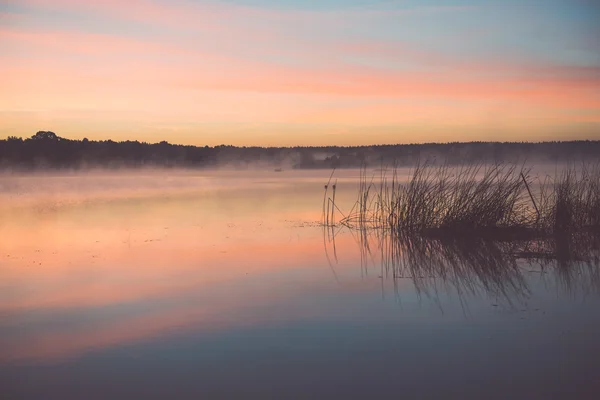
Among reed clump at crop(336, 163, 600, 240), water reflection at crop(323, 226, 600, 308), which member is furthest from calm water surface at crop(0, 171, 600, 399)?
reed clump at crop(336, 163, 600, 240)

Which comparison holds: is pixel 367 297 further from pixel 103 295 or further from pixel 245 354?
pixel 103 295

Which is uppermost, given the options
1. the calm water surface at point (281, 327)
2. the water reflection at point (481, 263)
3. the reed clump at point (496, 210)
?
the reed clump at point (496, 210)

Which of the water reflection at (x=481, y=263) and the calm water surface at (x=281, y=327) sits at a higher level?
the water reflection at (x=481, y=263)

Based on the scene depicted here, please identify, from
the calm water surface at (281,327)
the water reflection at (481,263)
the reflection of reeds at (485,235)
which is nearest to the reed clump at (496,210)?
the reflection of reeds at (485,235)

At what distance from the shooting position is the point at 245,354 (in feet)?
12.7

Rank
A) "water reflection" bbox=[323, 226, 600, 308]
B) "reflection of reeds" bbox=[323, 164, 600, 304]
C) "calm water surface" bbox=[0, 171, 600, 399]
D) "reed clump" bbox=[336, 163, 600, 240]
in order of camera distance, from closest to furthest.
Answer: "calm water surface" bbox=[0, 171, 600, 399], "water reflection" bbox=[323, 226, 600, 308], "reflection of reeds" bbox=[323, 164, 600, 304], "reed clump" bbox=[336, 163, 600, 240]

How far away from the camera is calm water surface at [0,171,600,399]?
3.36m

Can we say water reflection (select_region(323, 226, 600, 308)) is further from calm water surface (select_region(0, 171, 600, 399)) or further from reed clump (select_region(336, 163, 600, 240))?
reed clump (select_region(336, 163, 600, 240))

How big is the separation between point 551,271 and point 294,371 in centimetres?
380

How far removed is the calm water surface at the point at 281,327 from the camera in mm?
3359


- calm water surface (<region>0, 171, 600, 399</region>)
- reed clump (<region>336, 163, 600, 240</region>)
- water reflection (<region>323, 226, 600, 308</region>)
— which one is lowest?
calm water surface (<region>0, 171, 600, 399</region>)

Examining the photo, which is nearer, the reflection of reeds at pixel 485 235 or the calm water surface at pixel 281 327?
the calm water surface at pixel 281 327

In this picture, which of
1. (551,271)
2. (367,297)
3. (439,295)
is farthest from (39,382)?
(551,271)

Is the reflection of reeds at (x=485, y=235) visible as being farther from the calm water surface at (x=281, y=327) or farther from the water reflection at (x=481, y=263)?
the calm water surface at (x=281, y=327)
